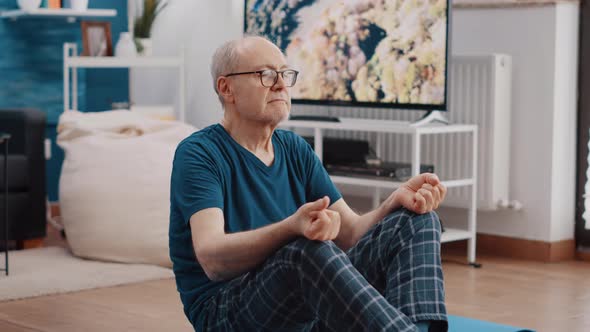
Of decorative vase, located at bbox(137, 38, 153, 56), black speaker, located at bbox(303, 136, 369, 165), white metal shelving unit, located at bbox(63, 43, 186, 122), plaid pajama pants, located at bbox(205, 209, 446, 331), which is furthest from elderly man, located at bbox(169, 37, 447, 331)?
decorative vase, located at bbox(137, 38, 153, 56)

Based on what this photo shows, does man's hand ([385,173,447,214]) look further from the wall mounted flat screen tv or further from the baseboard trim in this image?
the baseboard trim

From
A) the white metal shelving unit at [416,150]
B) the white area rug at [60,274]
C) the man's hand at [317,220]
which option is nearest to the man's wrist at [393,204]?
the man's hand at [317,220]

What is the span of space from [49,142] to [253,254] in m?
4.16

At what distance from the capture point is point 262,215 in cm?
224

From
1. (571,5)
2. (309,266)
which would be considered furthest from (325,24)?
(309,266)

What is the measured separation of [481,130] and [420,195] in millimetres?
2703

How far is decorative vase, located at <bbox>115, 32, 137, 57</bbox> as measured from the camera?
5.89 meters

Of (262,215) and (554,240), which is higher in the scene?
(262,215)

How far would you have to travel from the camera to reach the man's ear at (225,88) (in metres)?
2.25

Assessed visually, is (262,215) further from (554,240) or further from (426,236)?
(554,240)

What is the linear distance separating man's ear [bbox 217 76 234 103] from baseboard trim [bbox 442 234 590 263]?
270cm

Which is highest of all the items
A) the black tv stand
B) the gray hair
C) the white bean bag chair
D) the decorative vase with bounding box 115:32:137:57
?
the decorative vase with bounding box 115:32:137:57

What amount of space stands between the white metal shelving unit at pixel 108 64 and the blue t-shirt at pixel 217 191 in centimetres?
358

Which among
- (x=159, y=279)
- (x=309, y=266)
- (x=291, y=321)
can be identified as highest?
(x=309, y=266)
